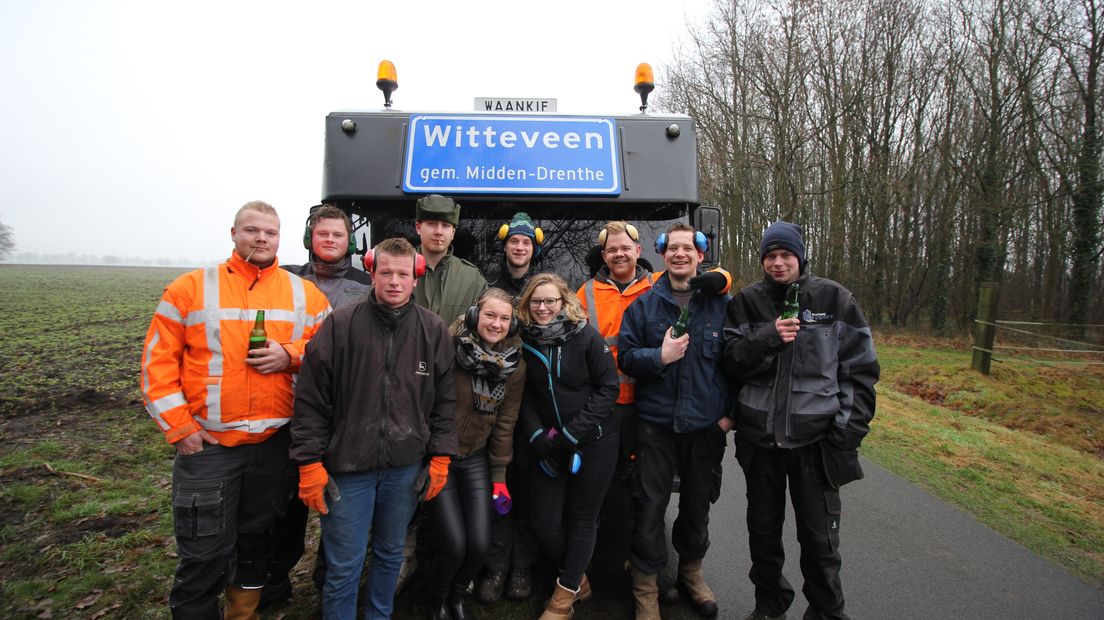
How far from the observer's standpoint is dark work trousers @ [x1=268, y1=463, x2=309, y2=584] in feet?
10.1

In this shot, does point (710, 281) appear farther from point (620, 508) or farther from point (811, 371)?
point (620, 508)

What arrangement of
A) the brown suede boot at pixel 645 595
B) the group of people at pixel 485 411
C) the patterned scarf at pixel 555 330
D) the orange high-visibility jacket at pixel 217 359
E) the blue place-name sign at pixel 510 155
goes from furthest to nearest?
the blue place-name sign at pixel 510 155 → the brown suede boot at pixel 645 595 → the patterned scarf at pixel 555 330 → the group of people at pixel 485 411 → the orange high-visibility jacket at pixel 217 359

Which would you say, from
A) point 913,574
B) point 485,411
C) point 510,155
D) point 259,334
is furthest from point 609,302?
point 913,574

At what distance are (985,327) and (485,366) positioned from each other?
440 inches

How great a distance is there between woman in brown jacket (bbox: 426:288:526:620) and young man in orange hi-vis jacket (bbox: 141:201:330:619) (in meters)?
0.83

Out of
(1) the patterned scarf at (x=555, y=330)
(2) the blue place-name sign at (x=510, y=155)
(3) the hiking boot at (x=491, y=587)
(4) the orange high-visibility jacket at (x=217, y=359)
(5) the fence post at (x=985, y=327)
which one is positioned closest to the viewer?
(4) the orange high-visibility jacket at (x=217, y=359)

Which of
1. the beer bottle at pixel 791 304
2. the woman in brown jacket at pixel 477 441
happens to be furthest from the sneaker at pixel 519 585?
the beer bottle at pixel 791 304

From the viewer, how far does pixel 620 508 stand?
460cm

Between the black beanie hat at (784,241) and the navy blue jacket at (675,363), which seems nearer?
the black beanie hat at (784,241)

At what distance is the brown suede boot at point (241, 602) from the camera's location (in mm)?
2748

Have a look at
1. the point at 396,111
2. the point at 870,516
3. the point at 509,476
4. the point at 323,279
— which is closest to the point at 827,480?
the point at 509,476

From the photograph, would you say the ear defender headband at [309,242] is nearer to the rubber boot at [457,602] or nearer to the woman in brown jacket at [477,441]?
the woman in brown jacket at [477,441]

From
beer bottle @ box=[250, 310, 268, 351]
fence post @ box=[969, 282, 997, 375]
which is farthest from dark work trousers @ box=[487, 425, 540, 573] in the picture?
fence post @ box=[969, 282, 997, 375]

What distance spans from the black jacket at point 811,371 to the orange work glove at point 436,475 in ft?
5.39
